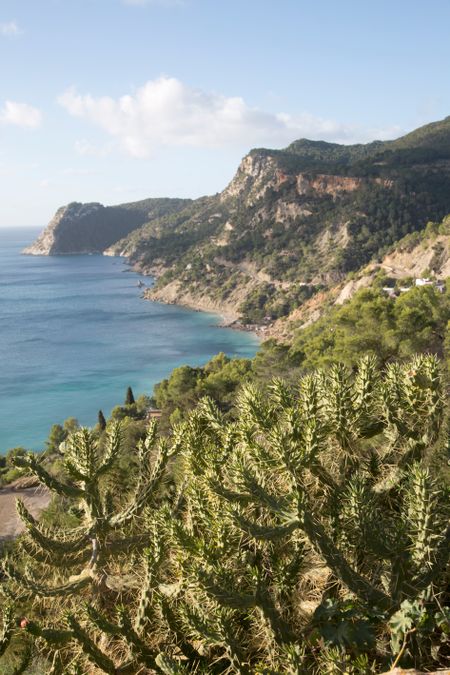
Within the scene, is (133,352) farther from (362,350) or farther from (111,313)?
(362,350)

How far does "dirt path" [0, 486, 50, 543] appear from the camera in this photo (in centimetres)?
2414

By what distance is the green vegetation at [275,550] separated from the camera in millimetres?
4777

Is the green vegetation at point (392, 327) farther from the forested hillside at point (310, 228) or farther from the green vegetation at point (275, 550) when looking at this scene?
the forested hillside at point (310, 228)

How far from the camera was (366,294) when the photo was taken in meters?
31.4

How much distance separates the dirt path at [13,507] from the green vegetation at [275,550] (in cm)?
1748

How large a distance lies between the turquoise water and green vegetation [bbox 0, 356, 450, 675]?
38.3 m

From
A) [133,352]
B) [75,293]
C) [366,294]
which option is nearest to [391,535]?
[366,294]

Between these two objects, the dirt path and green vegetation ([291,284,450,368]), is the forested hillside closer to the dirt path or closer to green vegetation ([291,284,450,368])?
green vegetation ([291,284,450,368])

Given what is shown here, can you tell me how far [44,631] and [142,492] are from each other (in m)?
1.86

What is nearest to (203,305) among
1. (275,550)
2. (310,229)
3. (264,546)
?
(310,229)

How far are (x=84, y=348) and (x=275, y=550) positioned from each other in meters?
70.1

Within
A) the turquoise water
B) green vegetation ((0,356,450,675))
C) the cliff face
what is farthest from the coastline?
green vegetation ((0,356,450,675))

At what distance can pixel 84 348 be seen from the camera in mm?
72938

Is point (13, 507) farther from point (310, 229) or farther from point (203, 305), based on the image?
point (310, 229)
